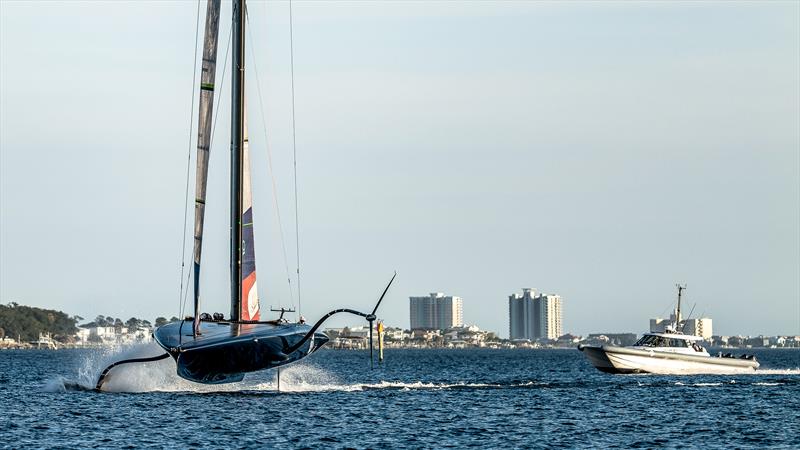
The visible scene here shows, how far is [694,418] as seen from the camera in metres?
57.4

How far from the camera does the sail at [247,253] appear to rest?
57812 millimetres

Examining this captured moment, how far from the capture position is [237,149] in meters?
58.5

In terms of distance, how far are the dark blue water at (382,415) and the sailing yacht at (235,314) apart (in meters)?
1.89

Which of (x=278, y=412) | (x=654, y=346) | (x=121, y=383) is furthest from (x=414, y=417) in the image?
(x=654, y=346)

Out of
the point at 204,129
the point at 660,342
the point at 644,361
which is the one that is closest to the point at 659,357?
the point at 644,361

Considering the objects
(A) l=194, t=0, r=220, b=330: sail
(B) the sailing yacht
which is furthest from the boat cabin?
(A) l=194, t=0, r=220, b=330: sail

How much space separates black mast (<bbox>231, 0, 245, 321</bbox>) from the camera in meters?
57.6

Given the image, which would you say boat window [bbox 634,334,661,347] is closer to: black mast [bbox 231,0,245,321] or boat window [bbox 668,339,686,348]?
boat window [bbox 668,339,686,348]

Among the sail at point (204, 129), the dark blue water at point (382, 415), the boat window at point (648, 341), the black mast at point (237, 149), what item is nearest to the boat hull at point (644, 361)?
the boat window at point (648, 341)

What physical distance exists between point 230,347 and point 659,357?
1716 inches

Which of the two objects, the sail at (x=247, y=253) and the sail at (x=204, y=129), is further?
the sail at (x=247, y=253)

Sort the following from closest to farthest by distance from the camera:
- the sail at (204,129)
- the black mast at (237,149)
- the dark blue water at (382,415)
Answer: the dark blue water at (382,415), the sail at (204,129), the black mast at (237,149)

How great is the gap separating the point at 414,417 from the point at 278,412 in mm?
5062

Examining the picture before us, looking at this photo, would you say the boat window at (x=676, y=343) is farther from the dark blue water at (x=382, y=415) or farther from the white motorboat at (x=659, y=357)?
the dark blue water at (x=382, y=415)
